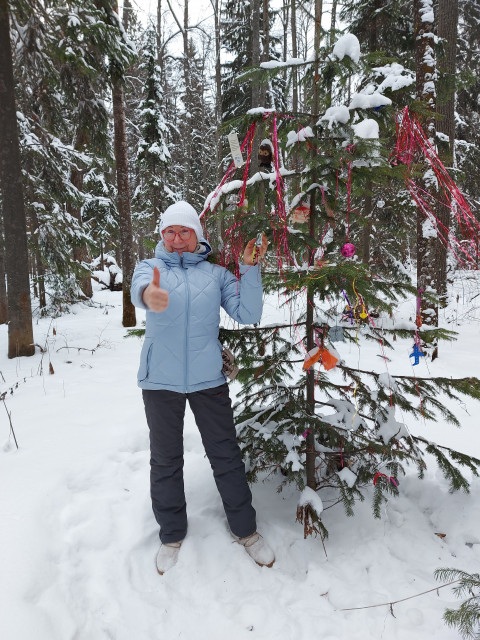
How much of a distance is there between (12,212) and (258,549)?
677cm

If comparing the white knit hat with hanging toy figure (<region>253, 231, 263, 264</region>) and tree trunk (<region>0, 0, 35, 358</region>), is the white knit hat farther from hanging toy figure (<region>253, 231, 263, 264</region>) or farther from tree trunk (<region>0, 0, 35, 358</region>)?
tree trunk (<region>0, 0, 35, 358</region>)

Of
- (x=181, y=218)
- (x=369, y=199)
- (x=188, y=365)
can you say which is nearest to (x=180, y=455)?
(x=188, y=365)

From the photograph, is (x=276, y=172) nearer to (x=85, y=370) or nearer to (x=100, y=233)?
(x=85, y=370)

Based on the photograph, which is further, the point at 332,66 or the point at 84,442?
the point at 84,442

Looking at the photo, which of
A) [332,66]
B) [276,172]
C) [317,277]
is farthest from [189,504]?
[332,66]

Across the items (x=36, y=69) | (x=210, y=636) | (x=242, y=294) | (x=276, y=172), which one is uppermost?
(x=36, y=69)

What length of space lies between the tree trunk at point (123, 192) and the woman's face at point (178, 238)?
290 inches

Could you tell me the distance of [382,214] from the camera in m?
9.70

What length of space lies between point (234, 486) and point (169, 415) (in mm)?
666

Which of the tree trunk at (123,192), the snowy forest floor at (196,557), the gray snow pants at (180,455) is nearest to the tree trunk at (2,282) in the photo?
the tree trunk at (123,192)

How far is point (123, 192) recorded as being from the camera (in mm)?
9406

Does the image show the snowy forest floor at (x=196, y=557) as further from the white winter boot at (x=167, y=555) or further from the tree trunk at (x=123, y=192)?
the tree trunk at (x=123, y=192)

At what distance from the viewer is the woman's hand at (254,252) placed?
7.03ft

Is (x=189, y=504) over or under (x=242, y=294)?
under
